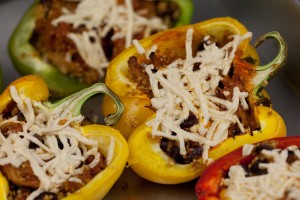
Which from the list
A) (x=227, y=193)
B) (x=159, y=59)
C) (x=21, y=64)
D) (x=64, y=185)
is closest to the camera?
(x=227, y=193)

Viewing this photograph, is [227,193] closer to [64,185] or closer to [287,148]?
[287,148]

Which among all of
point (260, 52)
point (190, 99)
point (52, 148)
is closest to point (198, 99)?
point (190, 99)

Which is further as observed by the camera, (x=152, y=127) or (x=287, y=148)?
(x=152, y=127)

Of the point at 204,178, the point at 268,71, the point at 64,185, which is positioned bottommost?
the point at 64,185

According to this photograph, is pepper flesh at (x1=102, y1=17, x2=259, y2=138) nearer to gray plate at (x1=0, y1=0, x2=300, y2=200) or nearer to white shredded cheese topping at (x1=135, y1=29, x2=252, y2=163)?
white shredded cheese topping at (x1=135, y1=29, x2=252, y2=163)

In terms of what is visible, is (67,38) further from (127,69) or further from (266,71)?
(266,71)

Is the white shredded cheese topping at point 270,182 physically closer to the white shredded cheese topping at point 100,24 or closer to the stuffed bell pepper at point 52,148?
the stuffed bell pepper at point 52,148

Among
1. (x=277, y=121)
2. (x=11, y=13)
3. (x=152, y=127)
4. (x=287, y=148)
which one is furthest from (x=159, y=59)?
(x=11, y=13)
